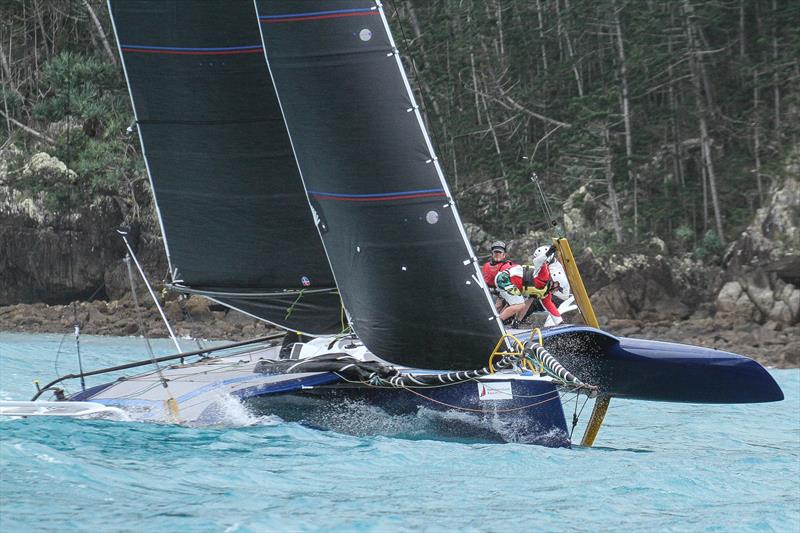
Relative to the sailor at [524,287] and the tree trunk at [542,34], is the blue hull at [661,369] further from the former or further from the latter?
the tree trunk at [542,34]

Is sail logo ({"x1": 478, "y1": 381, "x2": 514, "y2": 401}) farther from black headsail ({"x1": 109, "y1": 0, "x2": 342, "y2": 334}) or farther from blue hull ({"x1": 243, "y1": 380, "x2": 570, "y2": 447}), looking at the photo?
black headsail ({"x1": 109, "y1": 0, "x2": 342, "y2": 334})

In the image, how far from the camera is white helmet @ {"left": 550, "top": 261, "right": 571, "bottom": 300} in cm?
1121

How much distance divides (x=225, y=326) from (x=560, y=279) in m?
14.2

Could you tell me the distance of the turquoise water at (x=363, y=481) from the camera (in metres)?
6.15

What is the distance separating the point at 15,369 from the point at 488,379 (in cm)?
978

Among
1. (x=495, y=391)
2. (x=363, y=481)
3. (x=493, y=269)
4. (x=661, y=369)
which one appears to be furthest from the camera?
(x=493, y=269)

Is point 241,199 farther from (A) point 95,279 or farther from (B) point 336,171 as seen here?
(A) point 95,279

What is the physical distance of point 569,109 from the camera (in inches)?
1168

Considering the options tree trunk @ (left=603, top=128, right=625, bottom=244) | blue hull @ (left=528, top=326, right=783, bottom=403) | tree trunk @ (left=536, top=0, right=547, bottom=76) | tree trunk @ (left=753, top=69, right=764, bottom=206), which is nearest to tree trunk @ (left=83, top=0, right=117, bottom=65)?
tree trunk @ (left=536, top=0, right=547, bottom=76)

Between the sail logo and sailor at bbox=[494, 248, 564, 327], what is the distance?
1954mm

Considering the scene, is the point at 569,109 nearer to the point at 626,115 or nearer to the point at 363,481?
the point at 626,115

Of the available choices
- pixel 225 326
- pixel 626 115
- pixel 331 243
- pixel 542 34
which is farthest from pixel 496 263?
pixel 542 34

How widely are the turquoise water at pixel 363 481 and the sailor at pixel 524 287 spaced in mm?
1611

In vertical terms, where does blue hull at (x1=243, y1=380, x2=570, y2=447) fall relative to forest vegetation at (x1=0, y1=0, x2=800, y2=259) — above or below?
below
